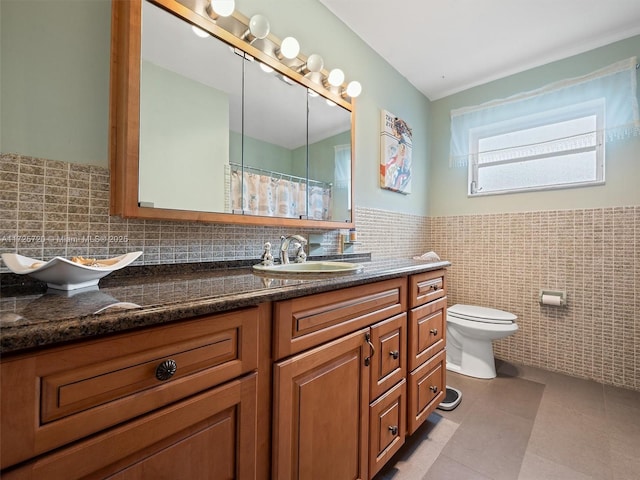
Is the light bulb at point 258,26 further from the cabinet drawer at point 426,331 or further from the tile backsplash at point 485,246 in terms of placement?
the cabinet drawer at point 426,331

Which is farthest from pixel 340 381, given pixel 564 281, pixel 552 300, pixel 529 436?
pixel 564 281

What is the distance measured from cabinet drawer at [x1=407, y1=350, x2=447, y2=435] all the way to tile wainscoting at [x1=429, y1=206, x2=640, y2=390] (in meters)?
1.19

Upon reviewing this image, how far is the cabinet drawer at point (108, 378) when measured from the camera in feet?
1.38

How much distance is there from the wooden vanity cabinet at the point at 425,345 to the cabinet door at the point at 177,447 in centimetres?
88

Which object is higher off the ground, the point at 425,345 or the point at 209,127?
the point at 209,127

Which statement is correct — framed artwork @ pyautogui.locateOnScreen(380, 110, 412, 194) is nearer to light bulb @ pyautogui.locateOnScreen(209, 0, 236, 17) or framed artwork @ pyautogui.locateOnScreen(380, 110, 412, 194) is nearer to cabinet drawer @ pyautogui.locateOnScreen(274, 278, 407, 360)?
cabinet drawer @ pyautogui.locateOnScreen(274, 278, 407, 360)

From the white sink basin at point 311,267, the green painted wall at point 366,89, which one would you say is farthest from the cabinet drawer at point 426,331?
the green painted wall at point 366,89

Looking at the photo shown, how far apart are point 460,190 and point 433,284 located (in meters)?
1.52

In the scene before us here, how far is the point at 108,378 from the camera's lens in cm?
50

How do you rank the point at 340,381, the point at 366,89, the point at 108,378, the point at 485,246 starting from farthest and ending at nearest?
the point at 485,246
the point at 366,89
the point at 340,381
the point at 108,378

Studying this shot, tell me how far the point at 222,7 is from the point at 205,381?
134 centimetres

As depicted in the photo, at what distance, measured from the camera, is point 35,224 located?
0.82m

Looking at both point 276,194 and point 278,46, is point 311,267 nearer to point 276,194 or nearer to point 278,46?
point 276,194

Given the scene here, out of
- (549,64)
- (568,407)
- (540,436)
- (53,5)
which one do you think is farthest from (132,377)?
(549,64)
